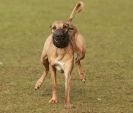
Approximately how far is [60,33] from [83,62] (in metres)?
5.16

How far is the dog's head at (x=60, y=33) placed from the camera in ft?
29.0

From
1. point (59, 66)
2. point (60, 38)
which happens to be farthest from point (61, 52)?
point (60, 38)

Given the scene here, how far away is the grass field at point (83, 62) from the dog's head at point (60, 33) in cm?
106

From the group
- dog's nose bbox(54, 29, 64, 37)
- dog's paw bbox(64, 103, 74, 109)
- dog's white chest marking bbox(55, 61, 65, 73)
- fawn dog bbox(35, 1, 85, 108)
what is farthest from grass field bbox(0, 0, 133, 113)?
dog's nose bbox(54, 29, 64, 37)

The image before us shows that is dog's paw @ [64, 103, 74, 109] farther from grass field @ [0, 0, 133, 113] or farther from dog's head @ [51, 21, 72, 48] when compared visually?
dog's head @ [51, 21, 72, 48]

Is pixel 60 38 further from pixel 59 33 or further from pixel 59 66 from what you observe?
pixel 59 66

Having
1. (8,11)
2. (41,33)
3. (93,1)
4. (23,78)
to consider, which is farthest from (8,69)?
(93,1)

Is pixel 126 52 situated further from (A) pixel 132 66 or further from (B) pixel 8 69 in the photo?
(B) pixel 8 69

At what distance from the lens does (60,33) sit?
8.82 m

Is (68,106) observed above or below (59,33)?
below

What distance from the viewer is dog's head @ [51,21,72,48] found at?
885cm

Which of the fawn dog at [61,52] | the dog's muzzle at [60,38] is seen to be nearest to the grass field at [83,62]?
the fawn dog at [61,52]

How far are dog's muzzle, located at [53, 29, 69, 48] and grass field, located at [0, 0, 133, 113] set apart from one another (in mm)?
1022

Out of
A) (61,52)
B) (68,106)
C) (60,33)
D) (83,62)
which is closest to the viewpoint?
(60,33)
